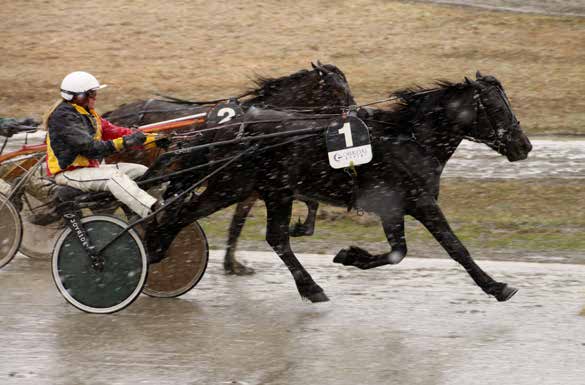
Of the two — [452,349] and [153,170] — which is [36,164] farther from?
[452,349]

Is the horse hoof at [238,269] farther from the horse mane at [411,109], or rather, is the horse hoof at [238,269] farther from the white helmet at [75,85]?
the white helmet at [75,85]

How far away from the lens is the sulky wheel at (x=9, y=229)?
9.09 meters

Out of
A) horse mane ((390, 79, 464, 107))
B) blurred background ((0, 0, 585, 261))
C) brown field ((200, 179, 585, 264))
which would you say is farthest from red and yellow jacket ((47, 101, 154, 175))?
blurred background ((0, 0, 585, 261))

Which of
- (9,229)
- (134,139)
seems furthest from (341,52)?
(134,139)

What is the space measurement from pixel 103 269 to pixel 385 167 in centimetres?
223

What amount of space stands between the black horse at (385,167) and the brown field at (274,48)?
343 inches

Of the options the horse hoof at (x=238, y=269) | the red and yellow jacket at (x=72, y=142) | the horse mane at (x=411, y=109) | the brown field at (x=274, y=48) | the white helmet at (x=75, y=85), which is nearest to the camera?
the red and yellow jacket at (x=72, y=142)

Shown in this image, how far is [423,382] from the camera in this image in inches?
258

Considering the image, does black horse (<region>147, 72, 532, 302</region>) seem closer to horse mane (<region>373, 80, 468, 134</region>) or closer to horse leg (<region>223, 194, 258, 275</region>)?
horse mane (<region>373, 80, 468, 134</region>)

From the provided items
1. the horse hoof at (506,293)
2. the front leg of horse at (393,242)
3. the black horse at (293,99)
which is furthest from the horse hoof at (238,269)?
the horse hoof at (506,293)

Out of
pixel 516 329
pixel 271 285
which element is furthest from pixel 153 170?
pixel 516 329

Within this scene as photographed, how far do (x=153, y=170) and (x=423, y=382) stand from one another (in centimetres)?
302

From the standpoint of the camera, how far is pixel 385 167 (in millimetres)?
8328

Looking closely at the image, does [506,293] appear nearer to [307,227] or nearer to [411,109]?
[411,109]
